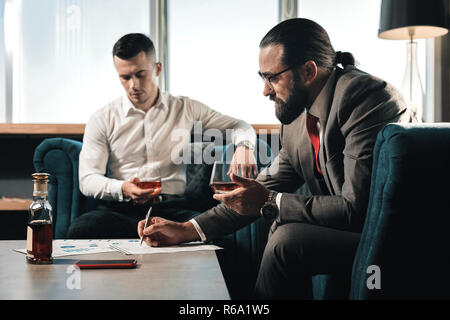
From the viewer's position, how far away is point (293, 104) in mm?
1511

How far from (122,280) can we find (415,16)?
8.74 feet

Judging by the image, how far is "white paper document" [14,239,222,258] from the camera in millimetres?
1131

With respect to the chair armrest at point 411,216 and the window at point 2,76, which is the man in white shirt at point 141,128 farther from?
the window at point 2,76

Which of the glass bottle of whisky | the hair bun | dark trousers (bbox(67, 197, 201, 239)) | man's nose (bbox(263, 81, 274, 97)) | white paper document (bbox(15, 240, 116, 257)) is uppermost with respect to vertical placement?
the hair bun

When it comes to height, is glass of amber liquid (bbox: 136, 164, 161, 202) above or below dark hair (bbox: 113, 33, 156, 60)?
below

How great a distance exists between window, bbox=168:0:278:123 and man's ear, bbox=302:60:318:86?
80.4 inches

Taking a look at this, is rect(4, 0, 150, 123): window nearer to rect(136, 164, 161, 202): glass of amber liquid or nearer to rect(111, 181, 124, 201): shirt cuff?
rect(111, 181, 124, 201): shirt cuff

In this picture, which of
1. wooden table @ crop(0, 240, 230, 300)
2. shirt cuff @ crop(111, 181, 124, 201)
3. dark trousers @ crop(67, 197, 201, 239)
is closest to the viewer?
wooden table @ crop(0, 240, 230, 300)

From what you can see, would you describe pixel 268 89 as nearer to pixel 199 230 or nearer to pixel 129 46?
pixel 199 230

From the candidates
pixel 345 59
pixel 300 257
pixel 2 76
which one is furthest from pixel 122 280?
pixel 2 76

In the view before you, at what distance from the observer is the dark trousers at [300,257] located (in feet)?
3.70

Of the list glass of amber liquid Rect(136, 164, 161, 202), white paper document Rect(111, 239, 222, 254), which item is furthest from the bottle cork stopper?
glass of amber liquid Rect(136, 164, 161, 202)

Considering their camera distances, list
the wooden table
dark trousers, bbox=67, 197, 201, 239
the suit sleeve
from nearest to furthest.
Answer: the wooden table
the suit sleeve
dark trousers, bbox=67, 197, 201, 239
